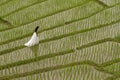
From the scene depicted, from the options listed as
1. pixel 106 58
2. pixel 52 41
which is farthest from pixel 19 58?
pixel 106 58

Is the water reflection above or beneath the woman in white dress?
beneath

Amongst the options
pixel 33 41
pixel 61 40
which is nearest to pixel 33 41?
pixel 33 41

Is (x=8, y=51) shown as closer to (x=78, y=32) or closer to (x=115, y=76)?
(x=78, y=32)

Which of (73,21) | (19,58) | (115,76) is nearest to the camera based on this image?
(115,76)

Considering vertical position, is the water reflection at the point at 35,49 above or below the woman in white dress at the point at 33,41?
below

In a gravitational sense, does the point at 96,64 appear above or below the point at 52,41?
below

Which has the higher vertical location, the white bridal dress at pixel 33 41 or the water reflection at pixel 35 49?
the white bridal dress at pixel 33 41

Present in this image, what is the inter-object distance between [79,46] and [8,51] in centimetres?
32

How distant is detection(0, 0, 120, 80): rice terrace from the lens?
985 mm

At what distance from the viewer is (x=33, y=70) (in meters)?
1.00

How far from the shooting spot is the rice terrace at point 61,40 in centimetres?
98

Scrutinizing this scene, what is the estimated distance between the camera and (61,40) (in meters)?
1.10

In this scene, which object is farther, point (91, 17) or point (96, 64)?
point (91, 17)

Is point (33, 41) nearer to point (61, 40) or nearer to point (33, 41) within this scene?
point (33, 41)
